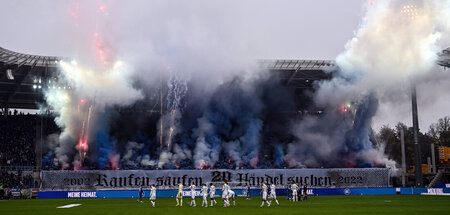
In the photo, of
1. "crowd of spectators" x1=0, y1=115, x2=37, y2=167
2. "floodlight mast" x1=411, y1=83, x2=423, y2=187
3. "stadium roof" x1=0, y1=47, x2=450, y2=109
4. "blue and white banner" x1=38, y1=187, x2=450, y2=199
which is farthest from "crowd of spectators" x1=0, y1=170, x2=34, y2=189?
"floodlight mast" x1=411, y1=83, x2=423, y2=187

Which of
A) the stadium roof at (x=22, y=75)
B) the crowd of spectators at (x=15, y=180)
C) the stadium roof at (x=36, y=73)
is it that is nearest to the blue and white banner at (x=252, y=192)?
the crowd of spectators at (x=15, y=180)

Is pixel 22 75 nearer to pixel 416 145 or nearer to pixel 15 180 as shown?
pixel 15 180

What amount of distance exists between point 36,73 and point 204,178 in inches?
1077

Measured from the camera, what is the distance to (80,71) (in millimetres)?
57312

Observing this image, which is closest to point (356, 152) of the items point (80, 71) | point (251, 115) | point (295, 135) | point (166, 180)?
point (295, 135)

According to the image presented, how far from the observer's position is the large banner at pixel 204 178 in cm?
5188

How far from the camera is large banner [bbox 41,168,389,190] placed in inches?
2042

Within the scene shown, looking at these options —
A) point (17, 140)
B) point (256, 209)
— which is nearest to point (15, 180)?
point (17, 140)

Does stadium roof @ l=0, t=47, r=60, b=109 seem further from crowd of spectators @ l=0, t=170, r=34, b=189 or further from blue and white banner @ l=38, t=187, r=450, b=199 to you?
blue and white banner @ l=38, t=187, r=450, b=199

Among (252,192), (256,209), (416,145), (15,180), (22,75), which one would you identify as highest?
(22,75)

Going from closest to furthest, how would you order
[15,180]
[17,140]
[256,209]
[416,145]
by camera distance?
[256,209], [15,180], [416,145], [17,140]

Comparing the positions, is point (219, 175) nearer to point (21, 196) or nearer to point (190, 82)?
point (190, 82)

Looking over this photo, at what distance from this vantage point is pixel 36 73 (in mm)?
62094

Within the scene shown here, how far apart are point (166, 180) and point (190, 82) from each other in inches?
Result: 674
